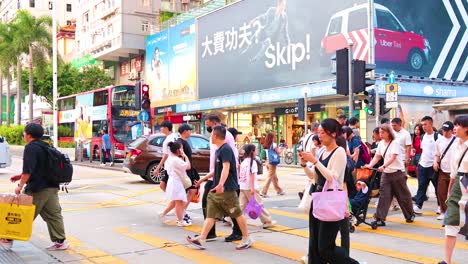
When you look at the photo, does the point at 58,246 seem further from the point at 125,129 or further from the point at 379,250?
the point at 125,129

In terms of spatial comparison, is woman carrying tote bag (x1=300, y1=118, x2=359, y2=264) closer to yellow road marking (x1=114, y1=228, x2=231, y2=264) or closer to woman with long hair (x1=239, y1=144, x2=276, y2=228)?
yellow road marking (x1=114, y1=228, x2=231, y2=264)

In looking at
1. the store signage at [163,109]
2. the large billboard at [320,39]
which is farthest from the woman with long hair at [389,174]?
the store signage at [163,109]

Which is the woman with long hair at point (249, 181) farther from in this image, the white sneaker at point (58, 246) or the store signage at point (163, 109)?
the store signage at point (163, 109)

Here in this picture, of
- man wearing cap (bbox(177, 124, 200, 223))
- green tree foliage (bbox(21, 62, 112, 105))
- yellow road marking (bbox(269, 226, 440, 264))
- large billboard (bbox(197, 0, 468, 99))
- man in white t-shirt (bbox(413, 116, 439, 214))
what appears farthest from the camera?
green tree foliage (bbox(21, 62, 112, 105))

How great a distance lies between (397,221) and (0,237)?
589cm

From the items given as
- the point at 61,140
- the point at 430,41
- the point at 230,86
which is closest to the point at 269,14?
the point at 230,86

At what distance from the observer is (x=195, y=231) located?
8.02 metres

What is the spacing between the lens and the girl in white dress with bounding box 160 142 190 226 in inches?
321

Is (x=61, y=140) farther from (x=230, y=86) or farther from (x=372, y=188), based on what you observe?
(x=372, y=188)

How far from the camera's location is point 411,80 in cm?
2725

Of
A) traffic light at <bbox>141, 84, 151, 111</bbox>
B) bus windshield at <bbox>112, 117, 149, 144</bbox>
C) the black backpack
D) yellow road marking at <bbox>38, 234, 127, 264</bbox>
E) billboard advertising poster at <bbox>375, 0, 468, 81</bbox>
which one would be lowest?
yellow road marking at <bbox>38, 234, 127, 264</bbox>

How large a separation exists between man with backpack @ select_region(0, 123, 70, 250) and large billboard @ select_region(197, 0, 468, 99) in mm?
21848

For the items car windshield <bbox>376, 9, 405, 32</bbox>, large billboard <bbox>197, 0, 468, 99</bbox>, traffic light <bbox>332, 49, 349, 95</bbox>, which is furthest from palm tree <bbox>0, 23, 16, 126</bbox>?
traffic light <bbox>332, 49, 349, 95</bbox>

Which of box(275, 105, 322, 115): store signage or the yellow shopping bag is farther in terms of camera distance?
box(275, 105, 322, 115): store signage
